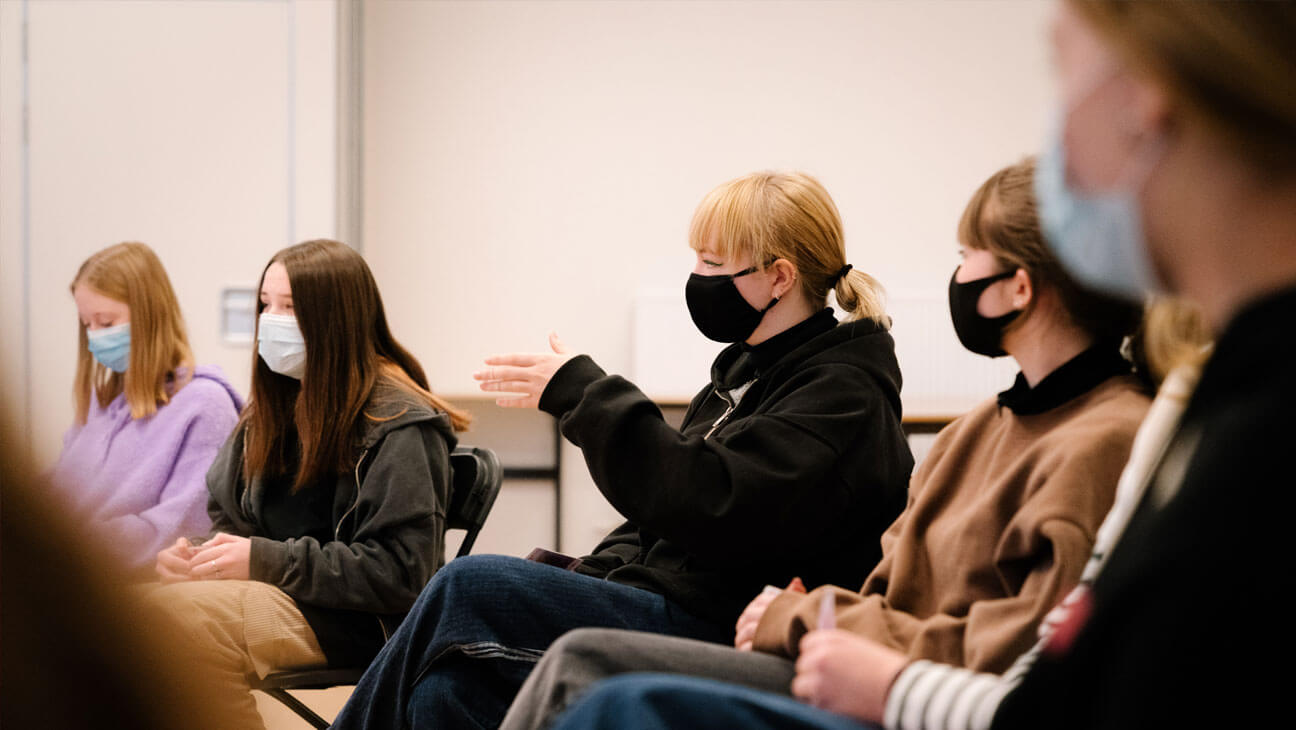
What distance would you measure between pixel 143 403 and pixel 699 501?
1766 millimetres

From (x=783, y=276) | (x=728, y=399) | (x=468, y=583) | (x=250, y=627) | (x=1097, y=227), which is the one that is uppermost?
(x=1097, y=227)

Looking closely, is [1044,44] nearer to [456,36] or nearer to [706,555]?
[706,555]

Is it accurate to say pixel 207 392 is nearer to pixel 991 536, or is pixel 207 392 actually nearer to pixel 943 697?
pixel 991 536

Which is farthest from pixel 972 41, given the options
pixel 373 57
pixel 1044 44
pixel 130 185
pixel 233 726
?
pixel 233 726

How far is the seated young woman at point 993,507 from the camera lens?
3.79 ft

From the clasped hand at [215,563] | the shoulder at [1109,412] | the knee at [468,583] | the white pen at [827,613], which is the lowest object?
the clasped hand at [215,563]

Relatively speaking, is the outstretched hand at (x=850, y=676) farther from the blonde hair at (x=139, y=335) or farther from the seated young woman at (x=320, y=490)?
the blonde hair at (x=139, y=335)

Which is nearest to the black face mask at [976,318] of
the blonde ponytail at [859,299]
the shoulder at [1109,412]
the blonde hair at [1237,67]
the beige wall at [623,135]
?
the shoulder at [1109,412]

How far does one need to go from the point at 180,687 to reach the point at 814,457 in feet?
4.32

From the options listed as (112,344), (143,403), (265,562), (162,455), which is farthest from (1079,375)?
(112,344)

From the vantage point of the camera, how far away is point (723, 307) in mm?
1872

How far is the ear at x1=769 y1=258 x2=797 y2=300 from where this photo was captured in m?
1.85

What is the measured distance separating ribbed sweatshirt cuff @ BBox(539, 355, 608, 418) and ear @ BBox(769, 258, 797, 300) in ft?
1.16

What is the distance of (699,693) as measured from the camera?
989mm
